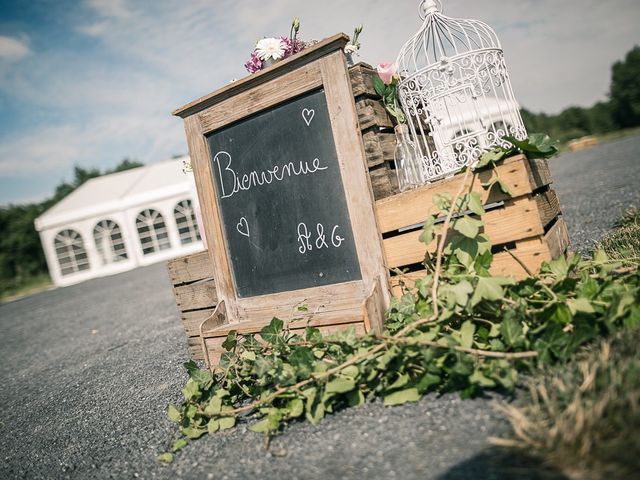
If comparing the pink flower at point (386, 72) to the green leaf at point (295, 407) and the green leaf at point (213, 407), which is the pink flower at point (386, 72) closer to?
the green leaf at point (295, 407)

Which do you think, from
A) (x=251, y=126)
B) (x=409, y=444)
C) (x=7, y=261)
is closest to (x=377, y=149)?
(x=251, y=126)

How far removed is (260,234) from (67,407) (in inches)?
76.2

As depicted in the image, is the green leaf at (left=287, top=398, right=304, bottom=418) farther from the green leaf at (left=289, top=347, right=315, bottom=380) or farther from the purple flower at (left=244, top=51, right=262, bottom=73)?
the purple flower at (left=244, top=51, right=262, bottom=73)

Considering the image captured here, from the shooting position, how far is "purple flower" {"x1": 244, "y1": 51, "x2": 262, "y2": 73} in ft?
8.06

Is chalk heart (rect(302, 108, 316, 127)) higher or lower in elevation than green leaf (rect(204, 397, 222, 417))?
higher

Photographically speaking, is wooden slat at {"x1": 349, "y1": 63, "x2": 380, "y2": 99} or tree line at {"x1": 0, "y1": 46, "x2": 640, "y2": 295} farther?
tree line at {"x1": 0, "y1": 46, "x2": 640, "y2": 295}

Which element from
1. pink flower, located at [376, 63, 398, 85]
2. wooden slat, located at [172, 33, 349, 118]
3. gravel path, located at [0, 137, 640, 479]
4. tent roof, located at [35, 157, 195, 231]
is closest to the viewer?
gravel path, located at [0, 137, 640, 479]

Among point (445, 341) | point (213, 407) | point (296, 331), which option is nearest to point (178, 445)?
point (213, 407)

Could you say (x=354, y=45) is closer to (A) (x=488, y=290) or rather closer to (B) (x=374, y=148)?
(B) (x=374, y=148)

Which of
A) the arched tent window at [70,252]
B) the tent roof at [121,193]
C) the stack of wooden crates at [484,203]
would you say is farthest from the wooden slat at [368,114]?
the arched tent window at [70,252]

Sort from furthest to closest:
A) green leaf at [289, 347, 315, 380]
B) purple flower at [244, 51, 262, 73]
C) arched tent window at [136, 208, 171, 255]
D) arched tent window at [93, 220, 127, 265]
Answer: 1. arched tent window at [93, 220, 127, 265]
2. arched tent window at [136, 208, 171, 255]
3. purple flower at [244, 51, 262, 73]
4. green leaf at [289, 347, 315, 380]

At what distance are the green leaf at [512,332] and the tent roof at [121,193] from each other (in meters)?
17.4

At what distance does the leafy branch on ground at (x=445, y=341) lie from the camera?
1.52 metres

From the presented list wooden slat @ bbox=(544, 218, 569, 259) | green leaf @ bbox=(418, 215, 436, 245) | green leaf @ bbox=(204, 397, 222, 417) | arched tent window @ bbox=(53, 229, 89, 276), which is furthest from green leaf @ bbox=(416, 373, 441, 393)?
arched tent window @ bbox=(53, 229, 89, 276)
